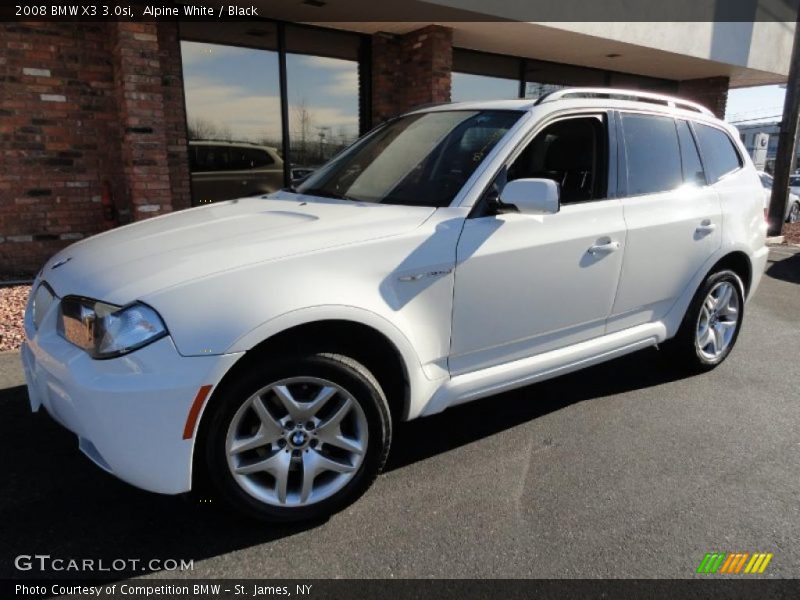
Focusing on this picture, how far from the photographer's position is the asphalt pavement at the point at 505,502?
7.61ft

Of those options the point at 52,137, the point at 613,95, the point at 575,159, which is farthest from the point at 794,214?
the point at 52,137

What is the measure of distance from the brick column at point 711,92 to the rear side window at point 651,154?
11.1 meters

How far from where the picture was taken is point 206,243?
→ 250cm

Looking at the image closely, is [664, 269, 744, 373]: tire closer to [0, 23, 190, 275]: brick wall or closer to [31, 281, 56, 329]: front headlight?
[31, 281, 56, 329]: front headlight

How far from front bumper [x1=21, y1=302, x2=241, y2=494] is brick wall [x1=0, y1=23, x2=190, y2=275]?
16.6 feet

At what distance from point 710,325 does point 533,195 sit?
7.55 feet

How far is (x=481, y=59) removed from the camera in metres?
10.5

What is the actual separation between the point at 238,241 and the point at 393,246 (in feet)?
2.13

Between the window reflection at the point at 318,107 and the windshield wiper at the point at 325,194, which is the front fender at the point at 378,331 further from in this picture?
the window reflection at the point at 318,107

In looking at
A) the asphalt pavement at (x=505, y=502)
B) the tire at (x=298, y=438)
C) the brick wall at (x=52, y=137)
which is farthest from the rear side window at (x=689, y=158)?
the brick wall at (x=52, y=137)

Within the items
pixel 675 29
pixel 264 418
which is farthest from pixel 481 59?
pixel 264 418

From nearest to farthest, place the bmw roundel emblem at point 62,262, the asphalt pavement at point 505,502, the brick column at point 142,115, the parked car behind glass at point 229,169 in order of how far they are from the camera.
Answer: the asphalt pavement at point 505,502 < the bmw roundel emblem at point 62,262 < the brick column at point 142,115 < the parked car behind glass at point 229,169

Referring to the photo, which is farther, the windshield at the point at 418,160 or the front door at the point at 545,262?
the windshield at the point at 418,160

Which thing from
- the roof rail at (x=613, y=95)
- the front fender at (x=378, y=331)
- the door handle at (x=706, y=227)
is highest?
the roof rail at (x=613, y=95)
